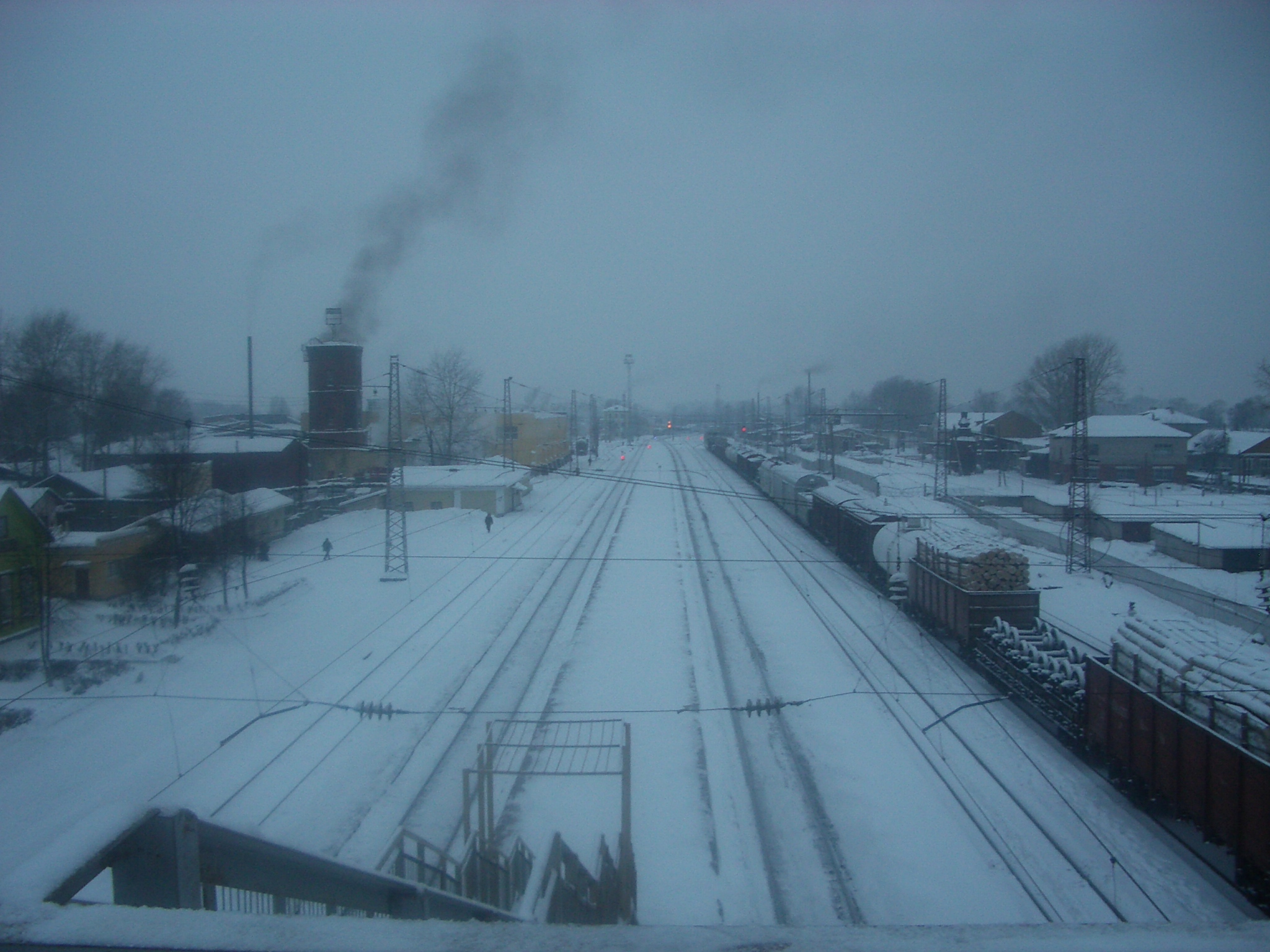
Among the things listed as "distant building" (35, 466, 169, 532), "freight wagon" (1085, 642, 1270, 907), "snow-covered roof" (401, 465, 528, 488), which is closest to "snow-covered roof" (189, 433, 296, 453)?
"snow-covered roof" (401, 465, 528, 488)

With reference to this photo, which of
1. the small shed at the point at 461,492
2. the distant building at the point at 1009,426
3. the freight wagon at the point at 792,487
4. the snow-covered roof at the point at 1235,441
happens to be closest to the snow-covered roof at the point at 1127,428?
the snow-covered roof at the point at 1235,441

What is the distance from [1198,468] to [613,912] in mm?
21088

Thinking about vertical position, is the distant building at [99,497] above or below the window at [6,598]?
above

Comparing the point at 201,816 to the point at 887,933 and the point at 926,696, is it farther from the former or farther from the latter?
the point at 926,696

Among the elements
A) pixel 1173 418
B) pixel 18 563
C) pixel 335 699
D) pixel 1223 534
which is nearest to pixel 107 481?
pixel 18 563

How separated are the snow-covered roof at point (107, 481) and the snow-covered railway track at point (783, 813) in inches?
608

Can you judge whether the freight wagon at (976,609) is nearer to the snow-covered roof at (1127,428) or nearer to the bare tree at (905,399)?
the snow-covered roof at (1127,428)

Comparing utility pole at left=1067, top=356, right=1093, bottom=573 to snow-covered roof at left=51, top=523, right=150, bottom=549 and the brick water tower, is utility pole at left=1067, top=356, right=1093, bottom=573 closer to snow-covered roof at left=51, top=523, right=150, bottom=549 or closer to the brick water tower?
snow-covered roof at left=51, top=523, right=150, bottom=549

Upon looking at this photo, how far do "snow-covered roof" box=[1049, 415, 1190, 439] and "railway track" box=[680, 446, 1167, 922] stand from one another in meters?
13.3

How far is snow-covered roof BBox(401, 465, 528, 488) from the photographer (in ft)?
97.8

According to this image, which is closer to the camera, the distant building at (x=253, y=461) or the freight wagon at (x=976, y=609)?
the freight wagon at (x=976, y=609)

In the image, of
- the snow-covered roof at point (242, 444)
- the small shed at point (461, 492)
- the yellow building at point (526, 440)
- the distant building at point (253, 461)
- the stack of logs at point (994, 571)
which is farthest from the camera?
the yellow building at point (526, 440)

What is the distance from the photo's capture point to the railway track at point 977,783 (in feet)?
19.6

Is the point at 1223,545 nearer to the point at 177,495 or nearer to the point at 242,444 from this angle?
the point at 177,495
